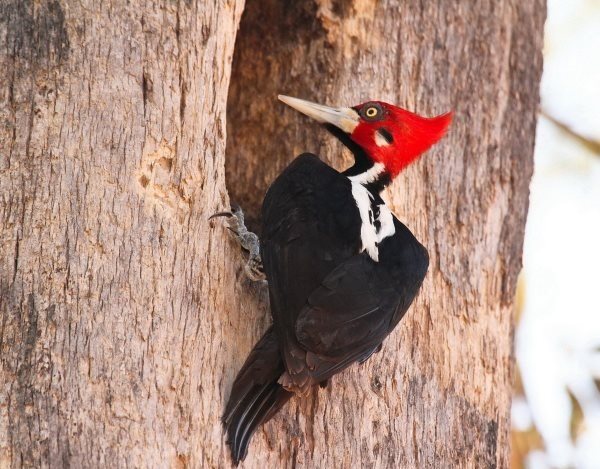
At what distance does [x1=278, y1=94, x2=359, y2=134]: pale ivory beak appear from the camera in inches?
165

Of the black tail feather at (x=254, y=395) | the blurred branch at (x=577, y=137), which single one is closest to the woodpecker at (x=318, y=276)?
the black tail feather at (x=254, y=395)

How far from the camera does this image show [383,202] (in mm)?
4062

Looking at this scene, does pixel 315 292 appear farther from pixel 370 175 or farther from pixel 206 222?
pixel 370 175

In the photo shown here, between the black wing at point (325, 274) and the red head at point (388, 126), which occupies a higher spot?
the red head at point (388, 126)

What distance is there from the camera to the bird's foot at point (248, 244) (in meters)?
3.77

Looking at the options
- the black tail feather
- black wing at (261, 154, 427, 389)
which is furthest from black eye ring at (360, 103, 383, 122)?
the black tail feather

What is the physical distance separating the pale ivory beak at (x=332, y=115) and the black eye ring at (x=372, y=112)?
0.03 metres

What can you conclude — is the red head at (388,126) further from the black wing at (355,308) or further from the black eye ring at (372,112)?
the black wing at (355,308)

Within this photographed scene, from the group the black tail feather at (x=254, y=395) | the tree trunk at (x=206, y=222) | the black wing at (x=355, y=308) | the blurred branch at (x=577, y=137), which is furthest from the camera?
the blurred branch at (x=577, y=137)

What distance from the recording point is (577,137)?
629 cm

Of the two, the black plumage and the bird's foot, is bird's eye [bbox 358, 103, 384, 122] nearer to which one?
the black plumage

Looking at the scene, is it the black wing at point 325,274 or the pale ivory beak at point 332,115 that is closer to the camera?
the black wing at point 325,274

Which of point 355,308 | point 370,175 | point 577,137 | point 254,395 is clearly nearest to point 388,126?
point 370,175

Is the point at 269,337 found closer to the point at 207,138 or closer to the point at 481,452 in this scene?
the point at 207,138
